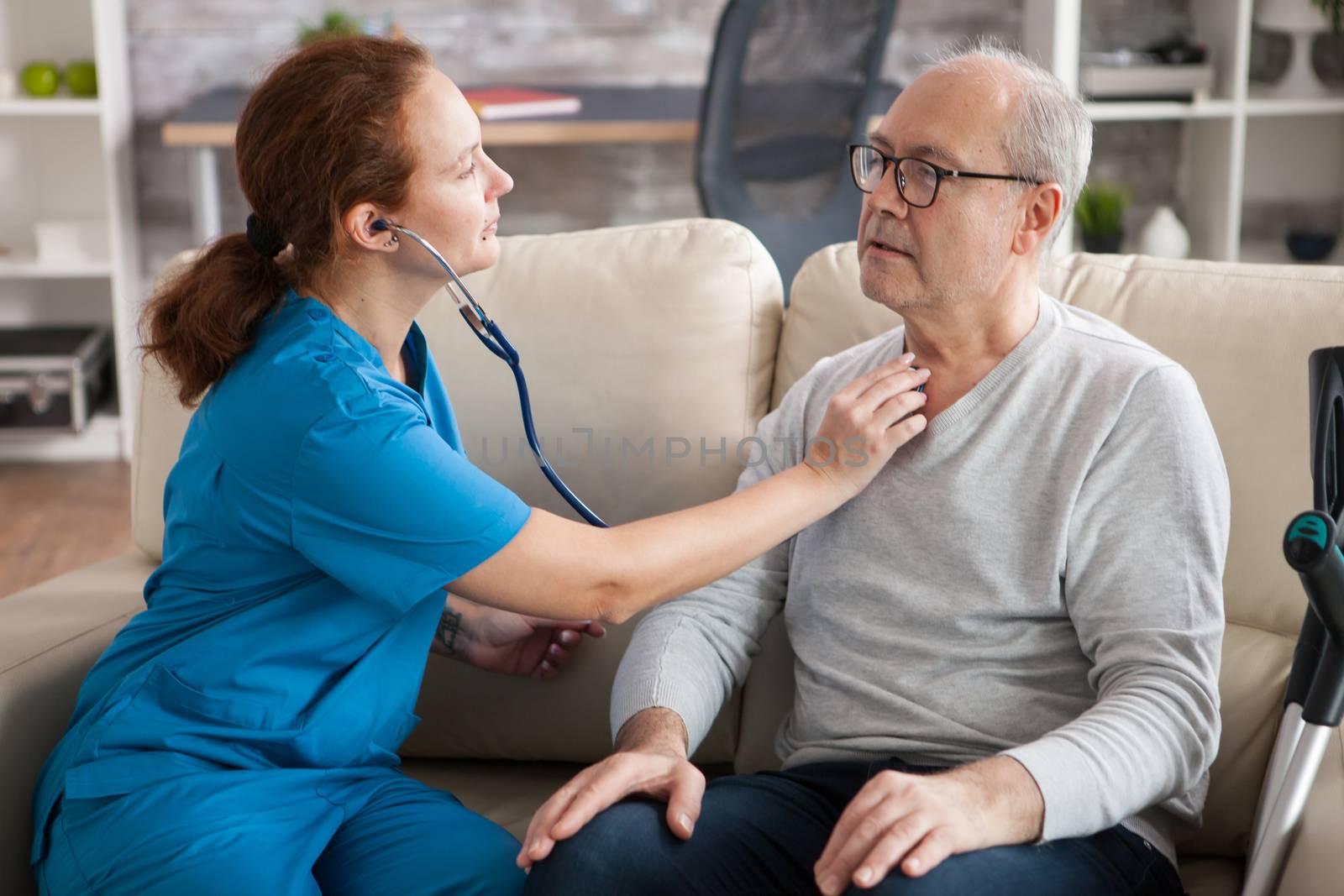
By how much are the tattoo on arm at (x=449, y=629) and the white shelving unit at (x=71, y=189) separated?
2482mm

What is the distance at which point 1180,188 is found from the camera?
13.7 ft

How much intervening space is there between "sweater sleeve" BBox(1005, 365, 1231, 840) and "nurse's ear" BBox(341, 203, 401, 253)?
0.71 meters

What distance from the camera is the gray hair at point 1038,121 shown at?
1374 mm

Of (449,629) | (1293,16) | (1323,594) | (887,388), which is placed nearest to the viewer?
(1323,594)

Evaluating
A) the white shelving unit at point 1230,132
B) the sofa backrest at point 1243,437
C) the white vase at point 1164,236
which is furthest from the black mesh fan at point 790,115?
the sofa backrest at point 1243,437

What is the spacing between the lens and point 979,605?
1.37m

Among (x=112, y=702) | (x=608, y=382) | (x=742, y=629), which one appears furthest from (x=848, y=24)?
(x=112, y=702)

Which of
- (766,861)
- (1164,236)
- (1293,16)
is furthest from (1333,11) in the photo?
(766,861)

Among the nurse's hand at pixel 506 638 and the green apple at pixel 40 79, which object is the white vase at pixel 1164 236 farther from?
the green apple at pixel 40 79

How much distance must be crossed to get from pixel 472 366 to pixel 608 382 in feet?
0.58

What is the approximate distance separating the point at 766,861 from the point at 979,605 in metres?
0.33

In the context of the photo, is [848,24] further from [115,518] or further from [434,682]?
[115,518]

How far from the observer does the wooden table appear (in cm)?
337

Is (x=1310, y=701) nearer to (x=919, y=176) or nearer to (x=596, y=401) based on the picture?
(x=919, y=176)
